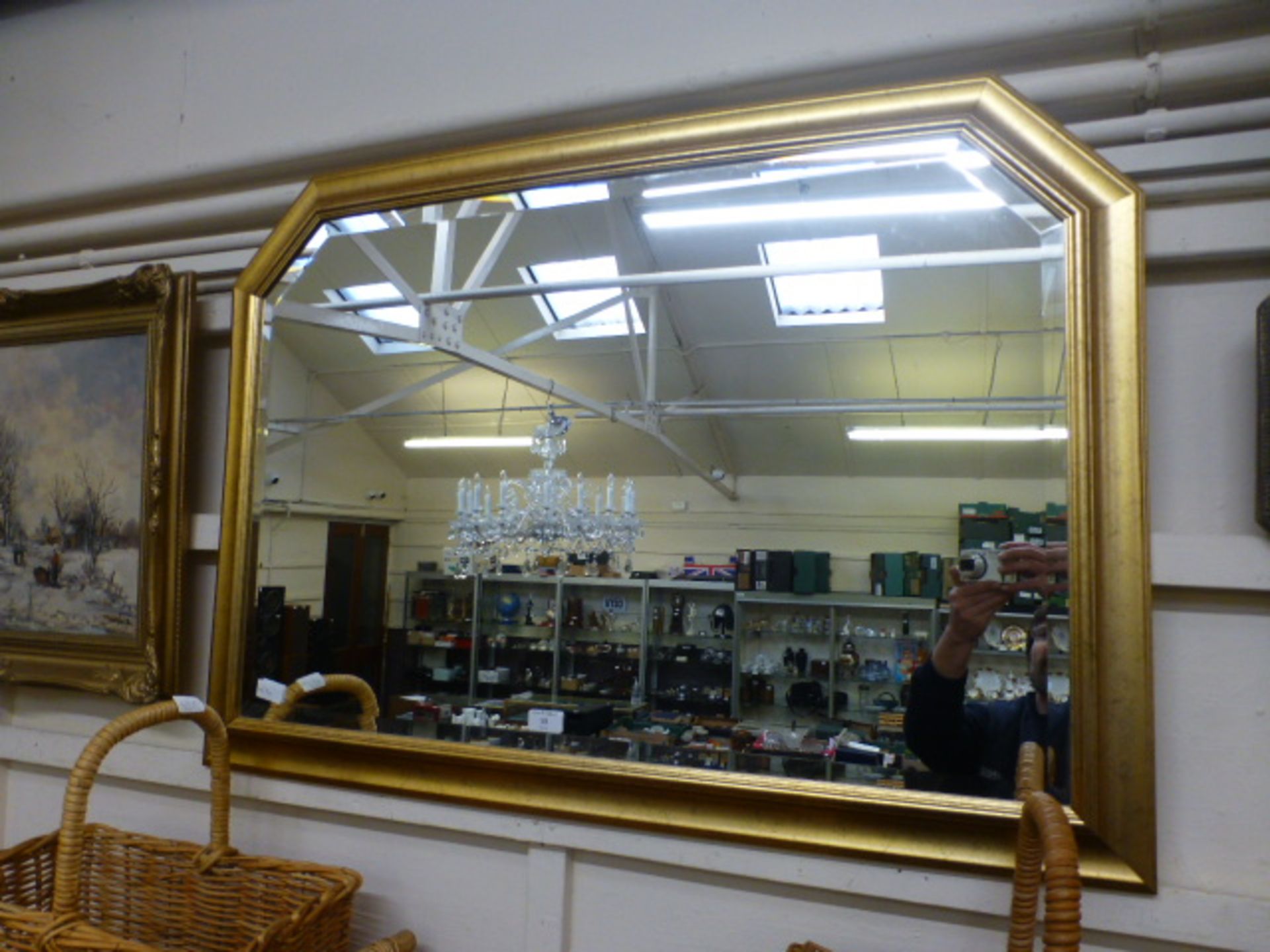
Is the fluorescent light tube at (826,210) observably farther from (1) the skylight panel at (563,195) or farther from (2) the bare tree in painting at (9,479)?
(2) the bare tree in painting at (9,479)

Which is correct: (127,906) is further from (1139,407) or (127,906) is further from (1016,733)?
(1139,407)

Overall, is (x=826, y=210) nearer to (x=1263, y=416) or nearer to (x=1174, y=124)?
(x=1174, y=124)

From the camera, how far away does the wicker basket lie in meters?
1.38

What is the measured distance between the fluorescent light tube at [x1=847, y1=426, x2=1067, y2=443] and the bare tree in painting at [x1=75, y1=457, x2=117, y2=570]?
5.52 feet

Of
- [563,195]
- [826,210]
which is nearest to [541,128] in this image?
[563,195]

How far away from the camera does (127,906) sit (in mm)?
1682

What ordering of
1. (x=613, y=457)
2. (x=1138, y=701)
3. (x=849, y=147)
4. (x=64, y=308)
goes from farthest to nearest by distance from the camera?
1. (x=64, y=308)
2. (x=613, y=457)
3. (x=849, y=147)
4. (x=1138, y=701)

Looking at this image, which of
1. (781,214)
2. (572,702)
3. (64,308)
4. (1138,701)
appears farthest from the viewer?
(64,308)

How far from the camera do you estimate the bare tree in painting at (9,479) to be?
2.08 meters

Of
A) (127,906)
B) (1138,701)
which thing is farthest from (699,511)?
(127,906)

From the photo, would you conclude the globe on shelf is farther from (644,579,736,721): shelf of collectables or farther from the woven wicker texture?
the woven wicker texture

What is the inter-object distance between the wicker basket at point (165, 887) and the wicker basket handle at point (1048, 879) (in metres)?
1.09

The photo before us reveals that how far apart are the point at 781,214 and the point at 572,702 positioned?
40.8 inches

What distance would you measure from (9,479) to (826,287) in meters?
2.00
